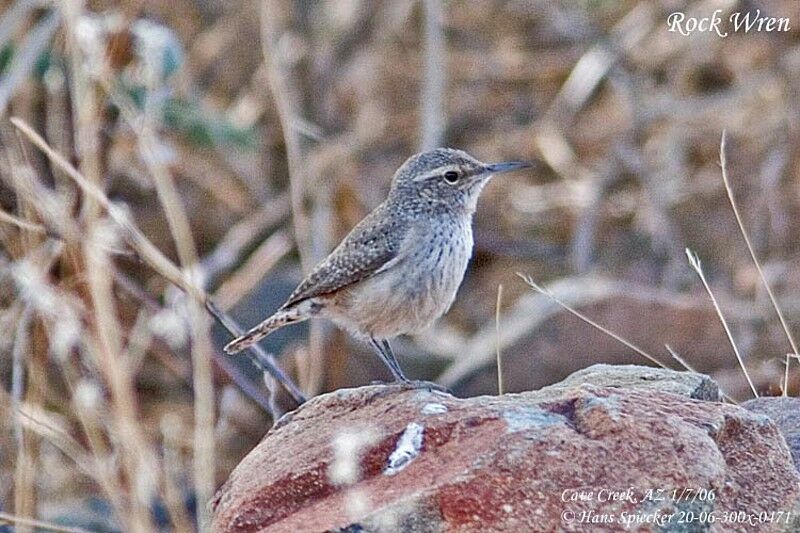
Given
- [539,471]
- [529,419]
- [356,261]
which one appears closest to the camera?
[539,471]

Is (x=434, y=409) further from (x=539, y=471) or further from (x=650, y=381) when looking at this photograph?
(x=650, y=381)

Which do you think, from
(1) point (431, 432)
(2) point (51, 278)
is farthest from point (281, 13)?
(1) point (431, 432)

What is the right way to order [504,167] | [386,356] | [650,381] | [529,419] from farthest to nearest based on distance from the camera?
[504,167] → [386,356] → [650,381] → [529,419]

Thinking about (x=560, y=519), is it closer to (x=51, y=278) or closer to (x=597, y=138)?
(x=51, y=278)

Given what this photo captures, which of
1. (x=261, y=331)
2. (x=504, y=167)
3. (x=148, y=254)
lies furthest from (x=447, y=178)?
(x=148, y=254)

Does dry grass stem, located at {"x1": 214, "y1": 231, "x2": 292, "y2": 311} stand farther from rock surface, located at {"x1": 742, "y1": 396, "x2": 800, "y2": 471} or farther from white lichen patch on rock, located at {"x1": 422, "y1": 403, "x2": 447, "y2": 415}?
white lichen patch on rock, located at {"x1": 422, "y1": 403, "x2": 447, "y2": 415}
